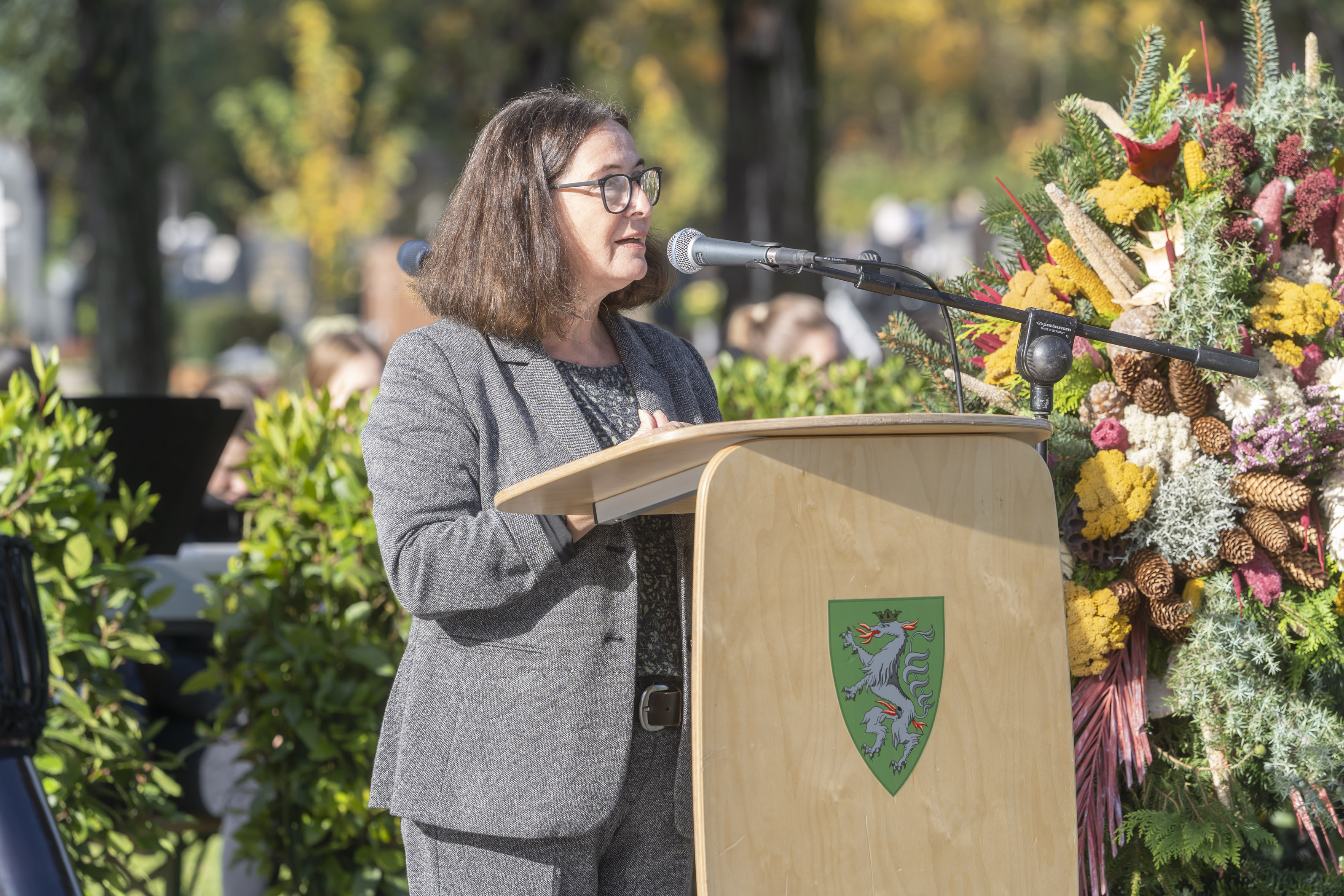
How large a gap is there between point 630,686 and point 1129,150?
1446mm

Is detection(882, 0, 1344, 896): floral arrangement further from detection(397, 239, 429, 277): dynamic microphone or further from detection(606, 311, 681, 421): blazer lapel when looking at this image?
detection(397, 239, 429, 277): dynamic microphone

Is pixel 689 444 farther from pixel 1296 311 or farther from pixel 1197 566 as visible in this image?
pixel 1296 311

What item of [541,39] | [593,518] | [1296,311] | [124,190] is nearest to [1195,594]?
[1296,311]

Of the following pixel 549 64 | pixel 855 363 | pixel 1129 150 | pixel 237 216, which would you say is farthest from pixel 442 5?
pixel 237 216

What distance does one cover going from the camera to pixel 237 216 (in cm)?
4316

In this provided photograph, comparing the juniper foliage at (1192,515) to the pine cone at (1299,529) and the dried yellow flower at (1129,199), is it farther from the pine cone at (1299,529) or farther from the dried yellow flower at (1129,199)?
the dried yellow flower at (1129,199)

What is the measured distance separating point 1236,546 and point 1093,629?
0.31m

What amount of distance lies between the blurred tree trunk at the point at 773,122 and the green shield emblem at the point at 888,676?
7.87m

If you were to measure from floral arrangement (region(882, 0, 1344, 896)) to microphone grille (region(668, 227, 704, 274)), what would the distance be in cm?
77

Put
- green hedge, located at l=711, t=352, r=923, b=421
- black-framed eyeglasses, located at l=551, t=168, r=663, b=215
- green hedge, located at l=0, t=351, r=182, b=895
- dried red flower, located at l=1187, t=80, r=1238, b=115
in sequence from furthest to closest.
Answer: green hedge, located at l=711, t=352, r=923, b=421 < green hedge, located at l=0, t=351, r=182, b=895 < dried red flower, located at l=1187, t=80, r=1238, b=115 < black-framed eyeglasses, located at l=551, t=168, r=663, b=215

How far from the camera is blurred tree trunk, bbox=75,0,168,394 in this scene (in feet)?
25.0

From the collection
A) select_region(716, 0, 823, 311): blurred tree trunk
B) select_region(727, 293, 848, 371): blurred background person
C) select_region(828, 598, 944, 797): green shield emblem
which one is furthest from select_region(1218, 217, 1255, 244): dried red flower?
select_region(716, 0, 823, 311): blurred tree trunk

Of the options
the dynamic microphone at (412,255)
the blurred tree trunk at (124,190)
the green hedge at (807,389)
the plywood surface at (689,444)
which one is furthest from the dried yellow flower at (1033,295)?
the blurred tree trunk at (124,190)

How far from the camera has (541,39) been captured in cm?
1042
